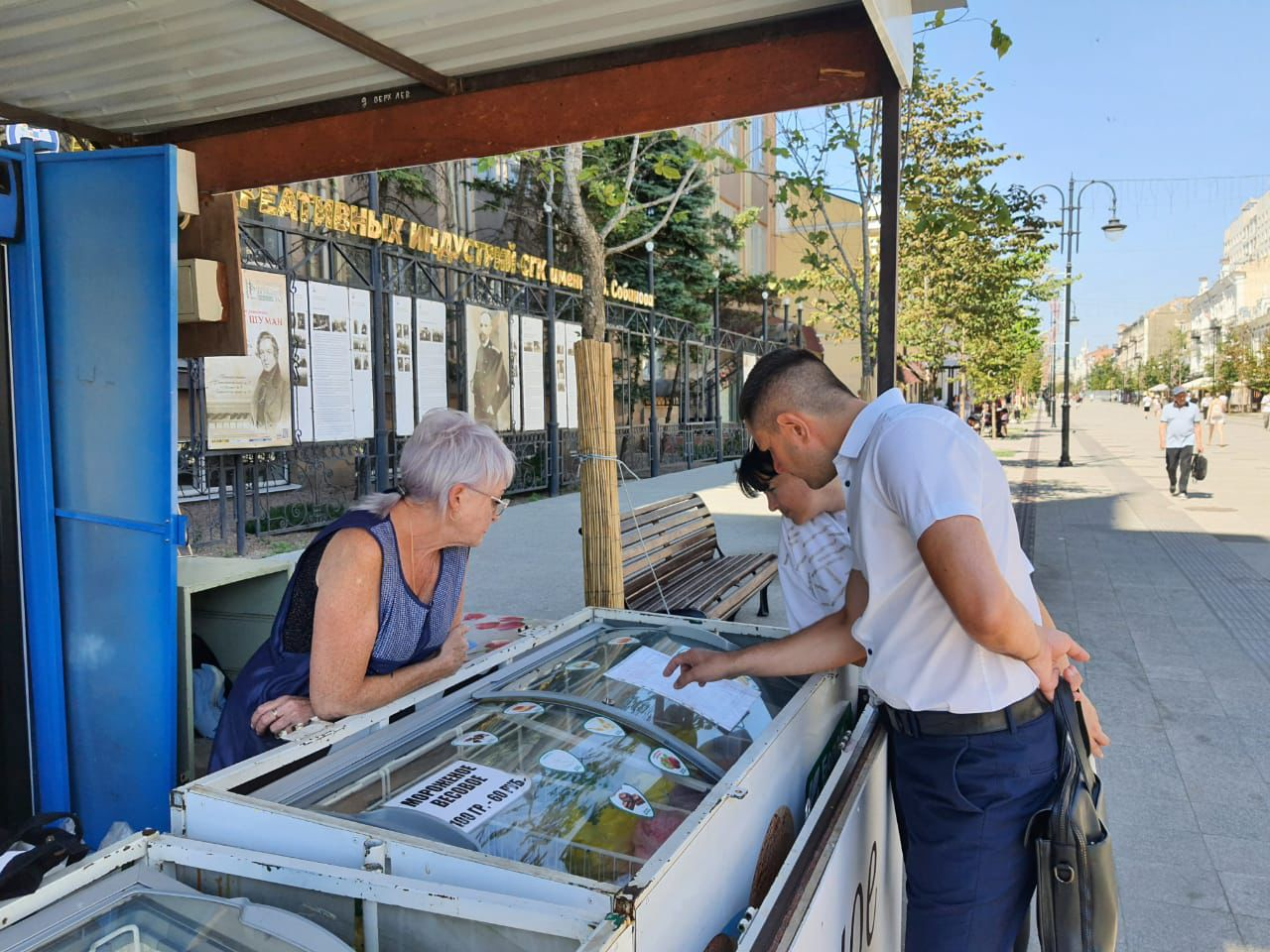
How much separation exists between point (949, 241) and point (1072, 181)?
37.0ft

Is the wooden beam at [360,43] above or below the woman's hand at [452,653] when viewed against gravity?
above

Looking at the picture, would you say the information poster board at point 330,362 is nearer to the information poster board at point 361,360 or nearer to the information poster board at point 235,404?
the information poster board at point 361,360

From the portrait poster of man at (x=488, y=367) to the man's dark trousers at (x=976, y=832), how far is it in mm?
9704

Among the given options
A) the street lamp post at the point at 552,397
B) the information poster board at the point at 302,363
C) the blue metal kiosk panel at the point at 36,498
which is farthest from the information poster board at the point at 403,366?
the blue metal kiosk panel at the point at 36,498

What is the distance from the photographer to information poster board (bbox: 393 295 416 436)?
9922mm

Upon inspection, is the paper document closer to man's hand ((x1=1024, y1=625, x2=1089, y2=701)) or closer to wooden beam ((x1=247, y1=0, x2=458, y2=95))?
man's hand ((x1=1024, y1=625, x2=1089, y2=701))

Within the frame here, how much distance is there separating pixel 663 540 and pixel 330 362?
485cm

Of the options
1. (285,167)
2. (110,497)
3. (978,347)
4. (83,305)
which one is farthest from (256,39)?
(978,347)

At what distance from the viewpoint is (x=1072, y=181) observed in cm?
2278

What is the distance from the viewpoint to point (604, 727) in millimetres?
1982

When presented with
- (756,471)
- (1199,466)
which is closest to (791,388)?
(756,471)

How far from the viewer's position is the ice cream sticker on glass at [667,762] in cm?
183

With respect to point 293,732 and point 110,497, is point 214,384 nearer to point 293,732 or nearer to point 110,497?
point 110,497

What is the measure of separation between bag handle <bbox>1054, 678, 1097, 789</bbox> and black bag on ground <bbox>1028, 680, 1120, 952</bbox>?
3 centimetres
